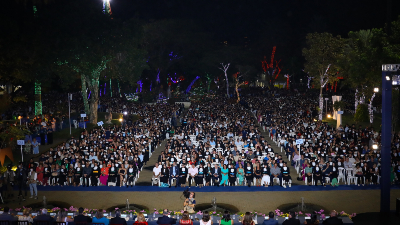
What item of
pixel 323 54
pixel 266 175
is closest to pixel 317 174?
pixel 266 175

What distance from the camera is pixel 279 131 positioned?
2138 cm

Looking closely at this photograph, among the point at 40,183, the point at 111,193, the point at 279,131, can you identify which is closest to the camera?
the point at 111,193

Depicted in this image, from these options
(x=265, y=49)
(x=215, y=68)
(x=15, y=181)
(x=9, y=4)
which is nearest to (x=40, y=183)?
(x=15, y=181)

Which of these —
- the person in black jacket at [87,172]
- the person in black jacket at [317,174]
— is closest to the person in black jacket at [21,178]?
the person in black jacket at [87,172]

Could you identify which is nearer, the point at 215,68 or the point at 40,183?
the point at 40,183

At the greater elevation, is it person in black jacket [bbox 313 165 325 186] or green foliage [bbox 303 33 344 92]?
green foliage [bbox 303 33 344 92]

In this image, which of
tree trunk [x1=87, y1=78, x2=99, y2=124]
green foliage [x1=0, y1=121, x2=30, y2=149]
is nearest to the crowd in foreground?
green foliage [x1=0, y1=121, x2=30, y2=149]

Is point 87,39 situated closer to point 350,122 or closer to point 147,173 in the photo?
point 147,173

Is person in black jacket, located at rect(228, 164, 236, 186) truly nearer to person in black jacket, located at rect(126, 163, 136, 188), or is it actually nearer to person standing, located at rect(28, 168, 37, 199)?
person in black jacket, located at rect(126, 163, 136, 188)

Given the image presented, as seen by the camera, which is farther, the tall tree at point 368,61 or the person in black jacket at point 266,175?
the tall tree at point 368,61

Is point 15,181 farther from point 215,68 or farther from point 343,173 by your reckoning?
point 215,68

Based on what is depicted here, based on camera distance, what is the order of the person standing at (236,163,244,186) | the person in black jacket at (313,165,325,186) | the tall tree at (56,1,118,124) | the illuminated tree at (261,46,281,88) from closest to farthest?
the person in black jacket at (313,165,325,186)
the person standing at (236,163,244,186)
the tall tree at (56,1,118,124)
the illuminated tree at (261,46,281,88)

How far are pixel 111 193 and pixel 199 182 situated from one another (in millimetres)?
3237

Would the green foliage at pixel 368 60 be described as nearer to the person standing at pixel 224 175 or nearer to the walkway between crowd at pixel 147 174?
the person standing at pixel 224 175
